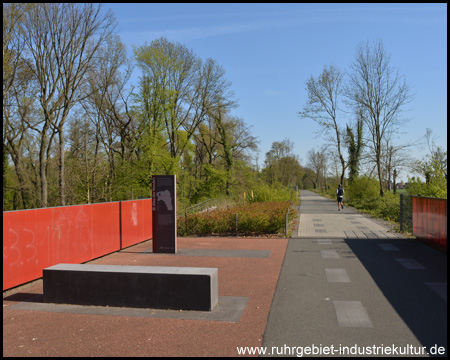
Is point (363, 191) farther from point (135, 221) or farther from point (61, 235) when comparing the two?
point (61, 235)

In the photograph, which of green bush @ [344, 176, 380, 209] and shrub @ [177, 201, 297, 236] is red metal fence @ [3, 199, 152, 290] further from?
green bush @ [344, 176, 380, 209]

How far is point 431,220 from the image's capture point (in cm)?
1207

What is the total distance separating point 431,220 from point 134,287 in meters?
9.71

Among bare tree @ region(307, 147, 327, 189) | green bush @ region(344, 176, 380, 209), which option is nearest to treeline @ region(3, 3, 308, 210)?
green bush @ region(344, 176, 380, 209)

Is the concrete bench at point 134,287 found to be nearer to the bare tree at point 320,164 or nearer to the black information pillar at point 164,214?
the black information pillar at point 164,214

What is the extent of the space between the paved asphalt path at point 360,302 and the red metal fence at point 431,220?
1.29ft

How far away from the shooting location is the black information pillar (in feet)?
39.0

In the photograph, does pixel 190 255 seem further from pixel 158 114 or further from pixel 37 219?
pixel 158 114

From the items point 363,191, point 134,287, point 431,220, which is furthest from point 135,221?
point 363,191

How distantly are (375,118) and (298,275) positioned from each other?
27.9 m

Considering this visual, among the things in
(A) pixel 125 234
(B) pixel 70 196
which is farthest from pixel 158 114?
(A) pixel 125 234

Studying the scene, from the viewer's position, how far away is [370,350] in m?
4.48

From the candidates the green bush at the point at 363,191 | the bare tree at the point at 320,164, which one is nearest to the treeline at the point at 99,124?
the green bush at the point at 363,191

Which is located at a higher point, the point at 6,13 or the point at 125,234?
the point at 6,13
